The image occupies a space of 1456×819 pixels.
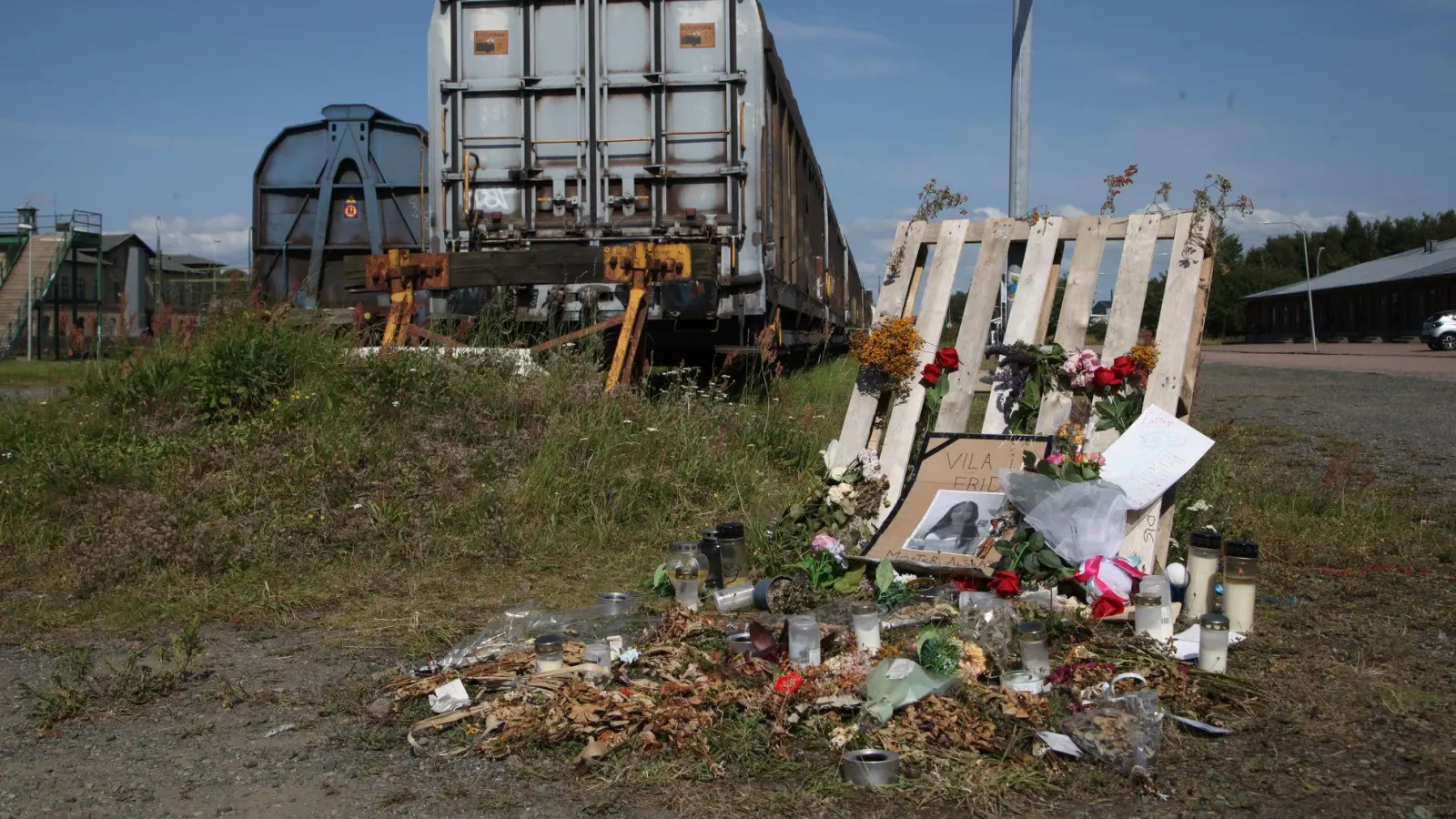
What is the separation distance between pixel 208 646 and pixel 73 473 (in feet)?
8.04

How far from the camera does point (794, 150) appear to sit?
12836 millimetres

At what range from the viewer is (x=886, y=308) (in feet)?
19.7


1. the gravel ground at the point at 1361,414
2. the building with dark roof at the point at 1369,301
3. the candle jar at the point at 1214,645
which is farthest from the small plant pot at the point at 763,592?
the building with dark roof at the point at 1369,301

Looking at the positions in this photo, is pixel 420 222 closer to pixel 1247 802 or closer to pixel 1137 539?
pixel 1137 539

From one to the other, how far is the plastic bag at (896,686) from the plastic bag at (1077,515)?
1.34m

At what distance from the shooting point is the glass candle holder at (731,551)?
5230mm

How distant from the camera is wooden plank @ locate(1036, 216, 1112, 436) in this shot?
17.9ft

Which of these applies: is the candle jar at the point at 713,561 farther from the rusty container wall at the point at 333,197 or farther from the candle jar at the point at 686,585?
the rusty container wall at the point at 333,197

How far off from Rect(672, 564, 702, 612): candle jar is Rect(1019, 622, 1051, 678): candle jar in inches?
59.6

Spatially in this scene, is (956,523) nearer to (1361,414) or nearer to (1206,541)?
(1206,541)

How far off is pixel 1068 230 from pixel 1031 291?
0.37 metres

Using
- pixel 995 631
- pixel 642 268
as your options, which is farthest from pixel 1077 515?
pixel 642 268

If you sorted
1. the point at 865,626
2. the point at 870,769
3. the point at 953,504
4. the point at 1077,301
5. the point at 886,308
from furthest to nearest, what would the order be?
the point at 886,308
the point at 1077,301
the point at 953,504
the point at 865,626
the point at 870,769

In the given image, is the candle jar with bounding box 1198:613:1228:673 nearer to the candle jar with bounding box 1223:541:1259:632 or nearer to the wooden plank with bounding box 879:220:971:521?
the candle jar with bounding box 1223:541:1259:632
